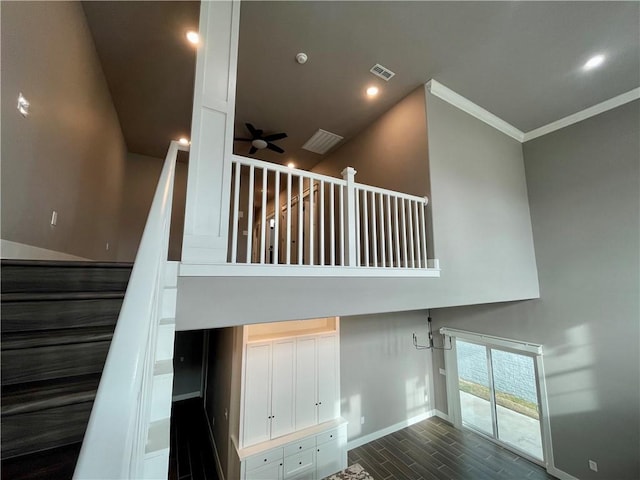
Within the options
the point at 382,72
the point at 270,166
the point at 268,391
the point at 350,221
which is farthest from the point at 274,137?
the point at 268,391

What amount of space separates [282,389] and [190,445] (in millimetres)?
2806

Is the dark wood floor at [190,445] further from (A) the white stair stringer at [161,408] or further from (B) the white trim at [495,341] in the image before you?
(B) the white trim at [495,341]

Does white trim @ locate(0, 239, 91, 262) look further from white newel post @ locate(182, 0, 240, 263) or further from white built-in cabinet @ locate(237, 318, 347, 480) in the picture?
white built-in cabinet @ locate(237, 318, 347, 480)

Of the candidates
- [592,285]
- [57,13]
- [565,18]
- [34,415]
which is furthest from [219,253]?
[592,285]

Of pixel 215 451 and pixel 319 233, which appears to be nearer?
pixel 319 233

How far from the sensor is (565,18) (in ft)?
8.95

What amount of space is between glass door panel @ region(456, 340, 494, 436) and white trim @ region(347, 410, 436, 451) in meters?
0.76

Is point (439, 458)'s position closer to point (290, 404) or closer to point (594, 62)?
point (290, 404)

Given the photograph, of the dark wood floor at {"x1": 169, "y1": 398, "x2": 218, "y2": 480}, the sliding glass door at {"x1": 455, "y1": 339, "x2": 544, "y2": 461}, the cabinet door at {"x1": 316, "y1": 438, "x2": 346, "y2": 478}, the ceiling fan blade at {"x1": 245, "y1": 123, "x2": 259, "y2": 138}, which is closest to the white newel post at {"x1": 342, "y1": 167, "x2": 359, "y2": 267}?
the ceiling fan blade at {"x1": 245, "y1": 123, "x2": 259, "y2": 138}

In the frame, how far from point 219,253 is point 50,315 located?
37.1 inches

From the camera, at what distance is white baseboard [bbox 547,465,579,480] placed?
398 cm

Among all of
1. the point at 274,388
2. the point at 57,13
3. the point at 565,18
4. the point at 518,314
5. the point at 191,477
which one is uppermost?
the point at 565,18

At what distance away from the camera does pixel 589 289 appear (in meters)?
3.89

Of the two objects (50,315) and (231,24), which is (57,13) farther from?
(50,315)
